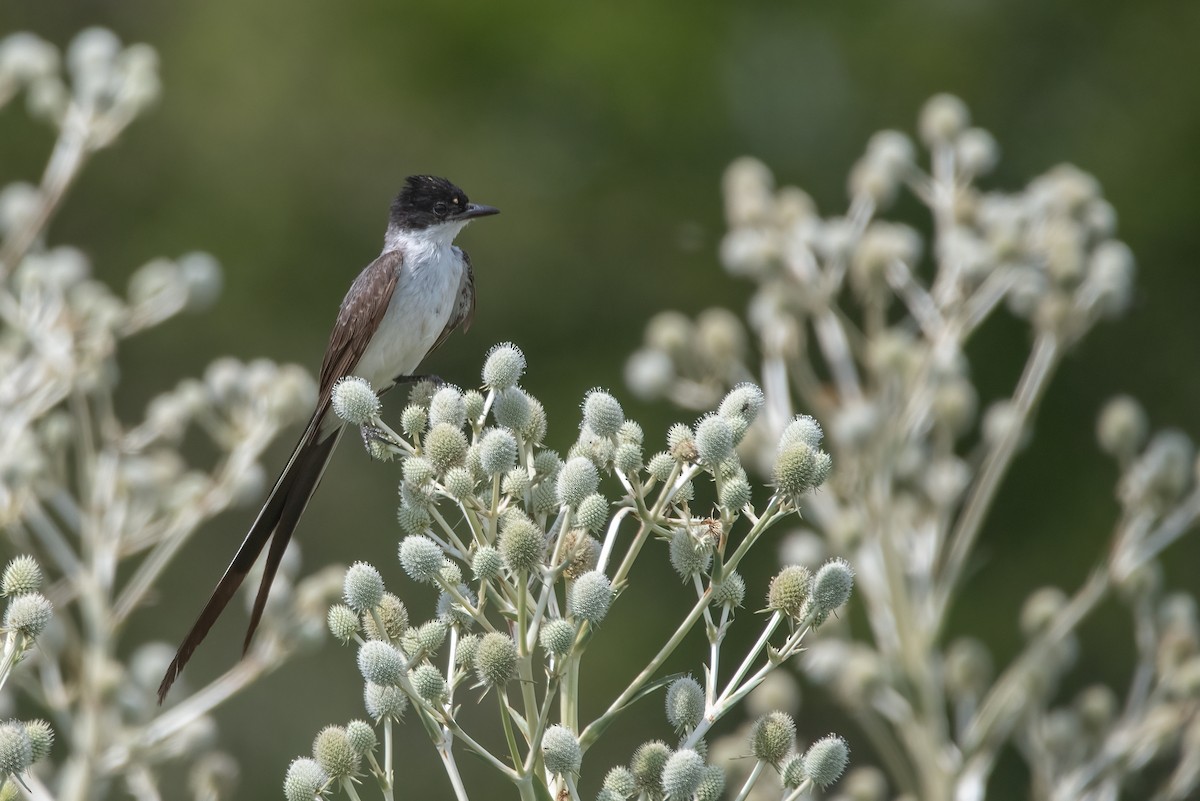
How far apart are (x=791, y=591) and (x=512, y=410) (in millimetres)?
664

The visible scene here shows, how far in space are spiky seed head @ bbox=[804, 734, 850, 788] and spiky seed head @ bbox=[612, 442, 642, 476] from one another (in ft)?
2.04

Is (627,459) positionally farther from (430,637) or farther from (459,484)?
(430,637)

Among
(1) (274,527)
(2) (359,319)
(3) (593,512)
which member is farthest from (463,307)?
(3) (593,512)

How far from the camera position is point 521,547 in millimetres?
2990

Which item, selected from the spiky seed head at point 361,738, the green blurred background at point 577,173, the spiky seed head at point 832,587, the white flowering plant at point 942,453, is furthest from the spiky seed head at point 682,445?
the green blurred background at point 577,173

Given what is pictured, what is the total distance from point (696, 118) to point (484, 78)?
2956mm

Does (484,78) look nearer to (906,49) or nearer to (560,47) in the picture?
(560,47)

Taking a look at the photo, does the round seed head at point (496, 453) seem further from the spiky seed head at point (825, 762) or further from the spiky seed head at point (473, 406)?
the spiky seed head at point (825, 762)

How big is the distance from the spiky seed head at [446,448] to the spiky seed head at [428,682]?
46 centimetres

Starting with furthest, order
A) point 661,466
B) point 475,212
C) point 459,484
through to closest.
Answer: point 475,212 < point 661,466 < point 459,484

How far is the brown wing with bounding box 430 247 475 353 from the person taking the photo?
6.05 metres

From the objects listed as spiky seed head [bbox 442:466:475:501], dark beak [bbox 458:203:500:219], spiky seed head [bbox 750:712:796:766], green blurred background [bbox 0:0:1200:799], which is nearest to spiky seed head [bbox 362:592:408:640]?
spiky seed head [bbox 442:466:475:501]

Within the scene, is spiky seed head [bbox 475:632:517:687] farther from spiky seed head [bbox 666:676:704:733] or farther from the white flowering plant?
the white flowering plant

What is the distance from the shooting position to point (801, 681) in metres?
12.7
